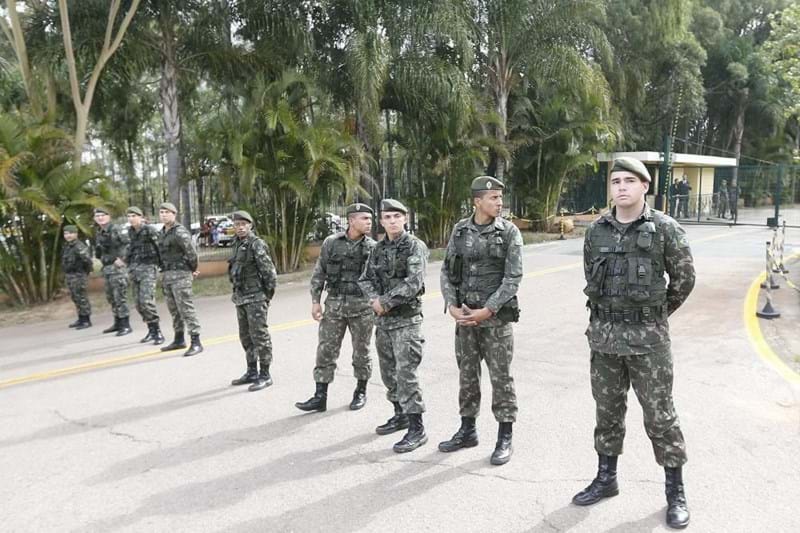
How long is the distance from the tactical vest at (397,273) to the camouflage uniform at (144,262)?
4.08 metres

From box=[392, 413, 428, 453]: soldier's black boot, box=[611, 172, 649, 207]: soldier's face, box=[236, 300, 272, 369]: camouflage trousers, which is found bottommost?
box=[392, 413, 428, 453]: soldier's black boot

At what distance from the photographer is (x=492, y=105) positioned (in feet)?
57.9

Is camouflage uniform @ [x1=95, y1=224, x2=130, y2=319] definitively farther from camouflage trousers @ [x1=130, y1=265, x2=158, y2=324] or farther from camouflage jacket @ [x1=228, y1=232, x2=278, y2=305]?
camouflage jacket @ [x1=228, y1=232, x2=278, y2=305]

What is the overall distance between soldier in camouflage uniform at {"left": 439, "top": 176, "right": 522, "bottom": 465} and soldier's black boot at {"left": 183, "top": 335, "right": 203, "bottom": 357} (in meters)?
3.63

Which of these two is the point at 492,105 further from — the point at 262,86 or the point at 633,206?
the point at 633,206

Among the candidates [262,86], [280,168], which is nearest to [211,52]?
[262,86]

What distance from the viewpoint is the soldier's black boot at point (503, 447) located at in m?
3.93

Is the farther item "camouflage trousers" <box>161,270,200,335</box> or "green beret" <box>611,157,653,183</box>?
"camouflage trousers" <box>161,270,200,335</box>

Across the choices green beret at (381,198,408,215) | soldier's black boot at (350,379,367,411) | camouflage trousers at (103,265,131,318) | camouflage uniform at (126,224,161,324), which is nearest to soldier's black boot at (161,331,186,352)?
camouflage uniform at (126,224,161,324)

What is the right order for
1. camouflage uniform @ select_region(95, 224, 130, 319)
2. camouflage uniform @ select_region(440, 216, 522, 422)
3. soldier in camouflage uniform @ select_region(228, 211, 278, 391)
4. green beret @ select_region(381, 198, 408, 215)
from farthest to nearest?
1. camouflage uniform @ select_region(95, 224, 130, 319)
2. soldier in camouflage uniform @ select_region(228, 211, 278, 391)
3. green beret @ select_region(381, 198, 408, 215)
4. camouflage uniform @ select_region(440, 216, 522, 422)

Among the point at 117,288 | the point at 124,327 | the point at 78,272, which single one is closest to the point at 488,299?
the point at 124,327

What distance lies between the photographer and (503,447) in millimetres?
4000

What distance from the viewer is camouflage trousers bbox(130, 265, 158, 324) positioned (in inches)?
295

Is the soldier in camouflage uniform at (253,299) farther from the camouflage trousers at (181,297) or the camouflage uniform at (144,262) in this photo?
the camouflage uniform at (144,262)
